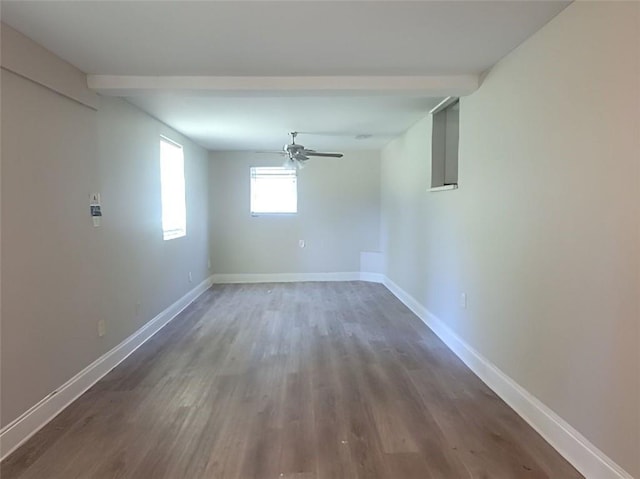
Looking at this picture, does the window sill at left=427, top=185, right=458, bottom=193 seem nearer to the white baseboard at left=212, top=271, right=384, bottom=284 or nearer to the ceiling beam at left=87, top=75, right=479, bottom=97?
the ceiling beam at left=87, top=75, right=479, bottom=97

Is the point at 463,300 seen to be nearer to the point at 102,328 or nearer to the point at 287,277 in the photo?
the point at 102,328

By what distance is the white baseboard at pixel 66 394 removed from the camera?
7.01 feet

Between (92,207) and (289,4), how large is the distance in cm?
Answer: 203

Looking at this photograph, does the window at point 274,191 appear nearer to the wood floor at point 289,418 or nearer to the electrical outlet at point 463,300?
the wood floor at point 289,418

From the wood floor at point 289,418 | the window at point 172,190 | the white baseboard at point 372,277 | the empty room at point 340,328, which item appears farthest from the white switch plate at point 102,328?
the white baseboard at point 372,277

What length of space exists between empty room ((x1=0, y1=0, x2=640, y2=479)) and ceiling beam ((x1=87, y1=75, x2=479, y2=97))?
0.01 meters

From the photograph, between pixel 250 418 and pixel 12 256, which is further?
pixel 250 418

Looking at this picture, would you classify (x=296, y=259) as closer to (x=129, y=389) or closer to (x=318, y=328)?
(x=318, y=328)

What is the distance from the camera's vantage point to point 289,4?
74.9 inches

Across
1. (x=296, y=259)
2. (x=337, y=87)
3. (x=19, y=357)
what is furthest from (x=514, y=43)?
(x=296, y=259)

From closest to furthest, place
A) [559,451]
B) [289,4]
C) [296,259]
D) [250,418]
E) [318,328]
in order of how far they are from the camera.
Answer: [289,4], [559,451], [250,418], [318,328], [296,259]

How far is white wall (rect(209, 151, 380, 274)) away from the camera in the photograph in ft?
22.9

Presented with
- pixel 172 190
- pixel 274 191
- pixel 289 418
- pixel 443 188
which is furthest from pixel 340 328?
pixel 274 191

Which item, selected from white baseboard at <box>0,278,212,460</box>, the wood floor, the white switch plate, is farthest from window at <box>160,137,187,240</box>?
the white switch plate
